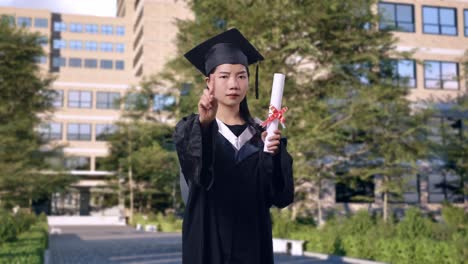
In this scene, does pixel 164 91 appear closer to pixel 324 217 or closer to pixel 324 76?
pixel 324 217

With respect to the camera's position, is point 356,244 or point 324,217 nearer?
point 356,244

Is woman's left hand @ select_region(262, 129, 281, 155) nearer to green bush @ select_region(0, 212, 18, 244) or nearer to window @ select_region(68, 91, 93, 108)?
green bush @ select_region(0, 212, 18, 244)

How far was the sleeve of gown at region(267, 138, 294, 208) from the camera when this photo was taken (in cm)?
358

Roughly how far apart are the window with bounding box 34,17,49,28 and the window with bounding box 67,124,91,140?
76.0 ft

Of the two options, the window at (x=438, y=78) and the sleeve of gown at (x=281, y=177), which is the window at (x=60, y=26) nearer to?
the window at (x=438, y=78)

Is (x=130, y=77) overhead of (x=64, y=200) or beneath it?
overhead

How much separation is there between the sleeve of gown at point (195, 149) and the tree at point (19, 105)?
2061cm

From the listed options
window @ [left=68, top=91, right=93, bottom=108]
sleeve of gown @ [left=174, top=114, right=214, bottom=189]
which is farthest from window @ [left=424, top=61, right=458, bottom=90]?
window @ [left=68, top=91, right=93, bottom=108]

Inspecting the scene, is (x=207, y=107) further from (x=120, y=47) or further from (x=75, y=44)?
(x=75, y=44)

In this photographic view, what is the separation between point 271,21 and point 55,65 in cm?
6611

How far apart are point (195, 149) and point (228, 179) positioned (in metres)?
0.32

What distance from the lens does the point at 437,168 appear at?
36.6 metres

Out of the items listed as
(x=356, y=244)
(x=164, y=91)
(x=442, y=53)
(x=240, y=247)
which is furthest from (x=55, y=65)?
(x=240, y=247)

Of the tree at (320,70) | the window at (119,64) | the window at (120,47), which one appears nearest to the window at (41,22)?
the window at (120,47)
